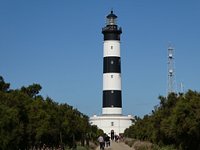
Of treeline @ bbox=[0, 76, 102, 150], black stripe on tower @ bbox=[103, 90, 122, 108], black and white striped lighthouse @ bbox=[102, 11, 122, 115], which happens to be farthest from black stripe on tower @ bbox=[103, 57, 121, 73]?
treeline @ bbox=[0, 76, 102, 150]

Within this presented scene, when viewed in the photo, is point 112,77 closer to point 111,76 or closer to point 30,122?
point 111,76

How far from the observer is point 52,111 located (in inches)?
1226

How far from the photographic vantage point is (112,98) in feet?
267

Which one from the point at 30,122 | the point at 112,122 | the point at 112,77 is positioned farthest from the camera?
the point at 112,122

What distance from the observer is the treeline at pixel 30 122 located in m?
20.7

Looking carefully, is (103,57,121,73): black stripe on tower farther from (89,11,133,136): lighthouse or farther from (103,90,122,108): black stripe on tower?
(103,90,122,108): black stripe on tower

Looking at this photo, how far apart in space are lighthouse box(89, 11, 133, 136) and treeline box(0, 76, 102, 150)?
41334 mm

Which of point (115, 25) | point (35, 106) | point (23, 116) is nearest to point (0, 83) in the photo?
point (35, 106)

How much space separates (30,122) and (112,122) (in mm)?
62981

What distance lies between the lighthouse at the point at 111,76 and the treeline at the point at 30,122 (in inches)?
1627

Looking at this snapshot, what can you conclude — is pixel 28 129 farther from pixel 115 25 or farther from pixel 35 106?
pixel 115 25

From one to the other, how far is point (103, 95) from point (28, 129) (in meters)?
57.5

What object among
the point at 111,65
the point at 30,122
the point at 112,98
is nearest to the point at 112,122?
Result: the point at 112,98

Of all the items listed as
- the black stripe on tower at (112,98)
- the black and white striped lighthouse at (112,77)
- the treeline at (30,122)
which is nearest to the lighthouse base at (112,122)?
the black and white striped lighthouse at (112,77)
